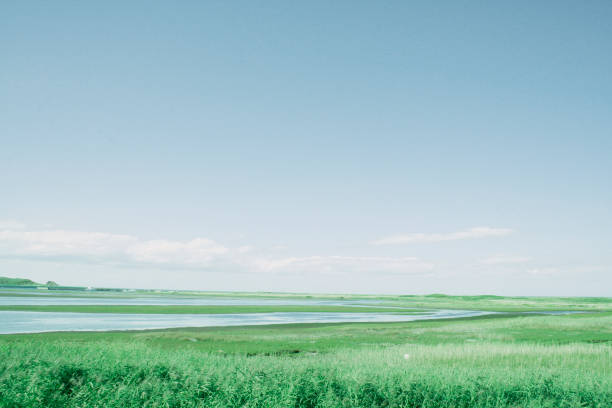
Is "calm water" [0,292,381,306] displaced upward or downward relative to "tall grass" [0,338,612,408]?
downward

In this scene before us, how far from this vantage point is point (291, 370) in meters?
16.2

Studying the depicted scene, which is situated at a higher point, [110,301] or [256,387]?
[256,387]

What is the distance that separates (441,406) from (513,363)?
16.7 meters

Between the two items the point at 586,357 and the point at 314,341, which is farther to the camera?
the point at 314,341

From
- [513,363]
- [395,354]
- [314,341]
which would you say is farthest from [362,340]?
[513,363]

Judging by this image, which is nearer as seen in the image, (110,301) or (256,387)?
(256,387)

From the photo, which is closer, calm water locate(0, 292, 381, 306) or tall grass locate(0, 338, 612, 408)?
tall grass locate(0, 338, 612, 408)

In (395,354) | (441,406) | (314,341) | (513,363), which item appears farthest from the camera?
(314,341)

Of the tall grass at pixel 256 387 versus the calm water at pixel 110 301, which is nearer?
the tall grass at pixel 256 387

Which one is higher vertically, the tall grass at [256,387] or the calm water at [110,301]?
the tall grass at [256,387]

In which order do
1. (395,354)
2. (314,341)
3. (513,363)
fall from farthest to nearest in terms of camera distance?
1. (314,341)
2. (395,354)
3. (513,363)

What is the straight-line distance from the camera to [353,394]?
46.6 feet

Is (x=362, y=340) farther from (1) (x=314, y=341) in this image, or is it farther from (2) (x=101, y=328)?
(2) (x=101, y=328)

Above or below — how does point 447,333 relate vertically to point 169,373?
below
